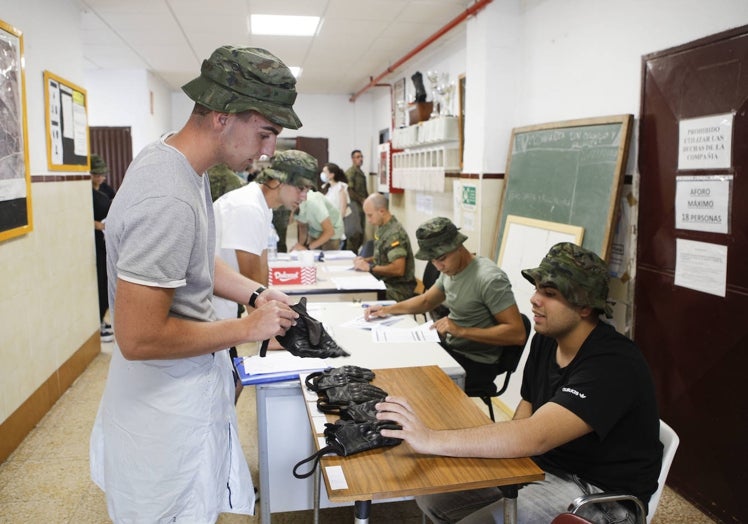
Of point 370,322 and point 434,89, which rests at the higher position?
point 434,89

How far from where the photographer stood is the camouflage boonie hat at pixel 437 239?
2.79 m

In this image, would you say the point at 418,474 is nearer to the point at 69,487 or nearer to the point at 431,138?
the point at 69,487

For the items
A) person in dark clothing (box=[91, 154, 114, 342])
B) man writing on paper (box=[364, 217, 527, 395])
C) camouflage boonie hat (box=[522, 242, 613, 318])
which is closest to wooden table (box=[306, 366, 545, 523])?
camouflage boonie hat (box=[522, 242, 613, 318])

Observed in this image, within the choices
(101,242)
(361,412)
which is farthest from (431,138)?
(361,412)

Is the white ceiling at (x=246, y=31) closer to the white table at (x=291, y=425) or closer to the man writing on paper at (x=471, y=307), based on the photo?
the man writing on paper at (x=471, y=307)

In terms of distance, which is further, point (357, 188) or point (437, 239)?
point (357, 188)

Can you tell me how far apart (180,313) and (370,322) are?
5.45 feet

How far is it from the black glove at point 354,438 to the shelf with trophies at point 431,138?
3.88 m

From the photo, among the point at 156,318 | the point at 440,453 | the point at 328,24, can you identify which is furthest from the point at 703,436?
the point at 328,24

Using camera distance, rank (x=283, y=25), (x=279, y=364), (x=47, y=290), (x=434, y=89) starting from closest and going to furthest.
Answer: (x=279, y=364), (x=47, y=290), (x=283, y=25), (x=434, y=89)

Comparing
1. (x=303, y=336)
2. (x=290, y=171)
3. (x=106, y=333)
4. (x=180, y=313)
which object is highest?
(x=290, y=171)

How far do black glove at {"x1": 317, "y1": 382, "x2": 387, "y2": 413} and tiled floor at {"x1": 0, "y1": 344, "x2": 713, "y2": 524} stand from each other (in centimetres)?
104

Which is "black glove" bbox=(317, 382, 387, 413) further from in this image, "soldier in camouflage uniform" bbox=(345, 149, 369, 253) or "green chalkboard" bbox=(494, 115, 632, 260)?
"soldier in camouflage uniform" bbox=(345, 149, 369, 253)

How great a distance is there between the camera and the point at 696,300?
8.51 ft
